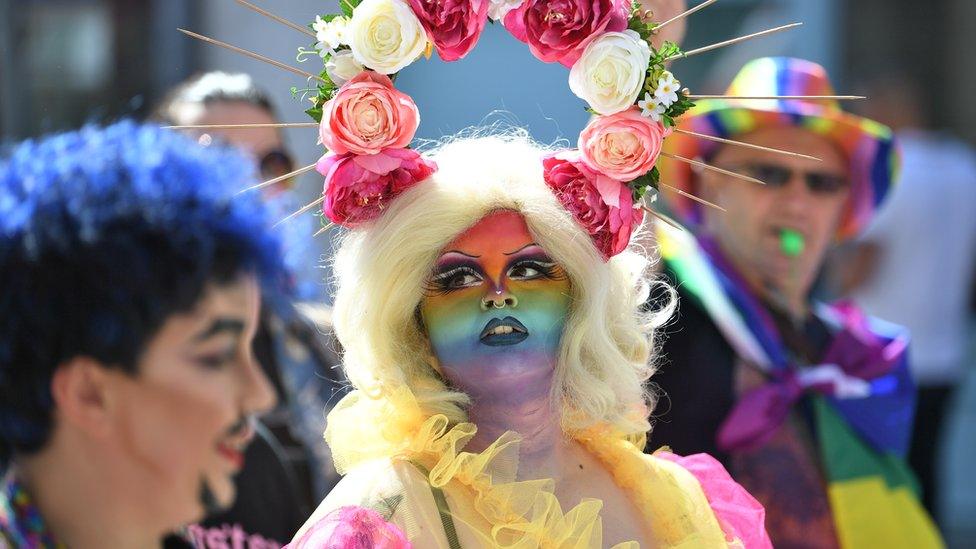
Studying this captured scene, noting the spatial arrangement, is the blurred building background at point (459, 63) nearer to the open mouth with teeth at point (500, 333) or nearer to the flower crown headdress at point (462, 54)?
the flower crown headdress at point (462, 54)

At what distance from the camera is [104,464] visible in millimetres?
2531

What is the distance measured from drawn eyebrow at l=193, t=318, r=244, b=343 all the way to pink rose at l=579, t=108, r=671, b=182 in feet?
2.46

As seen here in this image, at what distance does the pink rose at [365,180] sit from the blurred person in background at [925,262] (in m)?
3.90

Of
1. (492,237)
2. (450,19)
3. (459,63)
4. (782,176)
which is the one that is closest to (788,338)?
(782,176)

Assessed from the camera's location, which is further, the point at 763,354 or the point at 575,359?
the point at 763,354

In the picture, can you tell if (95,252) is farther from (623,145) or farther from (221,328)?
(623,145)

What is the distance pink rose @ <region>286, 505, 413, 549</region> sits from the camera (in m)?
2.29

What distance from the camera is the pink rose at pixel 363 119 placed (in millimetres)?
2482

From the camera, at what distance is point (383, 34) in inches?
97.6

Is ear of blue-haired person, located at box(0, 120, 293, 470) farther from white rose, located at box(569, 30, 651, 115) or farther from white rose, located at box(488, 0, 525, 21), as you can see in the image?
white rose, located at box(569, 30, 651, 115)

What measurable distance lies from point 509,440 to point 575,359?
20cm

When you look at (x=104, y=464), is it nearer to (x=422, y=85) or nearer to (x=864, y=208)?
(x=864, y=208)

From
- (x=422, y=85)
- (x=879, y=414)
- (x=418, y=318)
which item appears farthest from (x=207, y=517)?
(x=422, y=85)

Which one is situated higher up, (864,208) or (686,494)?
(864,208)
